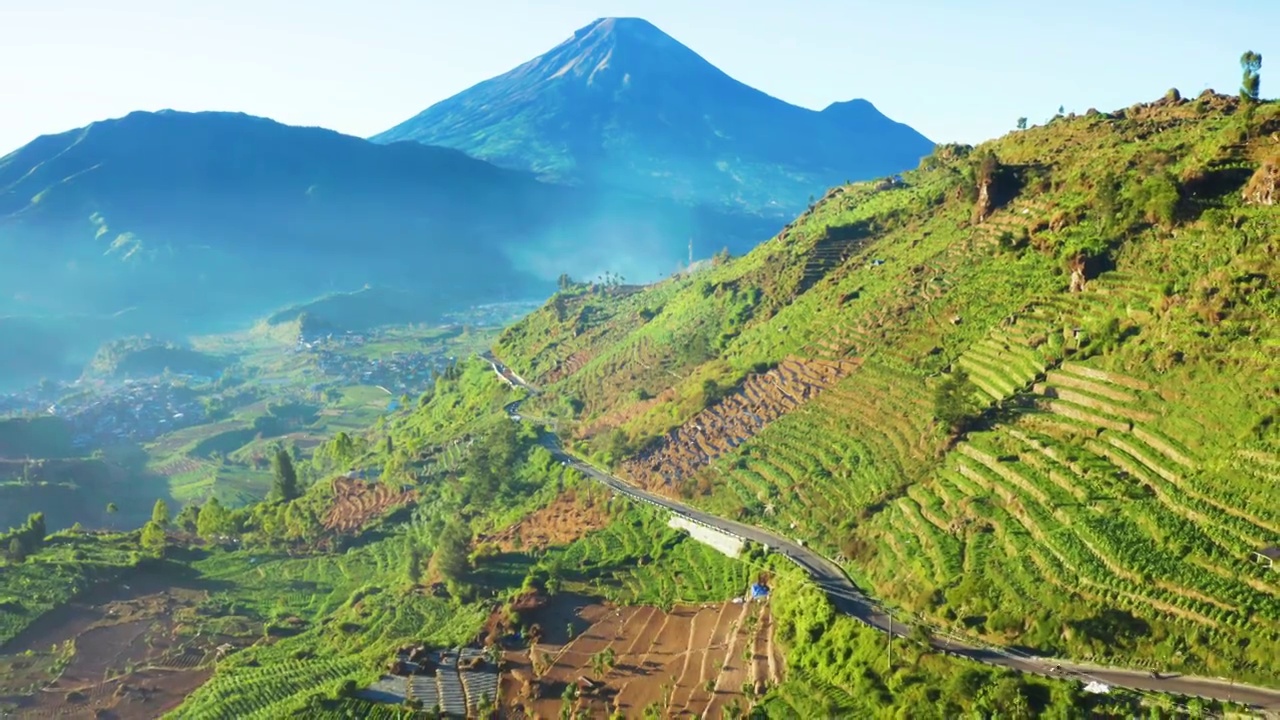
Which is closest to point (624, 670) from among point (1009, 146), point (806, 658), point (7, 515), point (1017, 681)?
point (806, 658)

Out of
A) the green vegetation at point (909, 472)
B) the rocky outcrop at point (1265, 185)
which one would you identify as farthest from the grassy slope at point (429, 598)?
the rocky outcrop at point (1265, 185)

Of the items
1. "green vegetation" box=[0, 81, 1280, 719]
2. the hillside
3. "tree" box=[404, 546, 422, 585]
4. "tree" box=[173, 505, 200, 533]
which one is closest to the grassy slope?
"green vegetation" box=[0, 81, 1280, 719]

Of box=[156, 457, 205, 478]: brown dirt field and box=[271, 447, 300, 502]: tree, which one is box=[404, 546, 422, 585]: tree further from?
box=[156, 457, 205, 478]: brown dirt field

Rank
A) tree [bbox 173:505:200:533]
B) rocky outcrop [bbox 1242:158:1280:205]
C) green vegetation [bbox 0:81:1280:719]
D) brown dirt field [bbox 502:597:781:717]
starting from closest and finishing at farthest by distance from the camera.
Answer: green vegetation [bbox 0:81:1280:719] < brown dirt field [bbox 502:597:781:717] < rocky outcrop [bbox 1242:158:1280:205] < tree [bbox 173:505:200:533]

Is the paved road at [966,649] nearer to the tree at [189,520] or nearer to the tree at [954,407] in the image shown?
the tree at [954,407]

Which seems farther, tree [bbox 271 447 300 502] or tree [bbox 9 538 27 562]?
tree [bbox 271 447 300 502]

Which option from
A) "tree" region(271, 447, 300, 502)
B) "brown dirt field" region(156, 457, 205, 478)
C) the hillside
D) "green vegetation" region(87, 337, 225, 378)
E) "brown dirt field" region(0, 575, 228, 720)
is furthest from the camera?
"green vegetation" region(87, 337, 225, 378)

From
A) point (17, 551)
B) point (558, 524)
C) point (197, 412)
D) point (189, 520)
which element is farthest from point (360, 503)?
point (197, 412)
